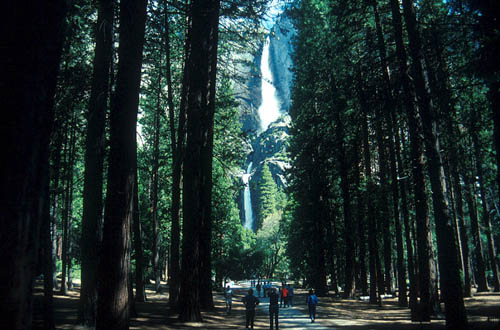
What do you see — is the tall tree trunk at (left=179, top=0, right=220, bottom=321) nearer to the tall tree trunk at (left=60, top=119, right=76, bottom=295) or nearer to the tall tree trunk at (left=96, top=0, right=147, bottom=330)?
the tall tree trunk at (left=96, top=0, right=147, bottom=330)

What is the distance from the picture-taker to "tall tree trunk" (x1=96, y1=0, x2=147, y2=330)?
633cm

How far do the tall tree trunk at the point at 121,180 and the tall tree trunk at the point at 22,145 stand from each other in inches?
162

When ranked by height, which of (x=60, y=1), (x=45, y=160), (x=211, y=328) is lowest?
(x=211, y=328)

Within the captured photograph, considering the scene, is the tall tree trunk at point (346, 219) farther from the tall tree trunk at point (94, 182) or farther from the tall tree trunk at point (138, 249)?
the tall tree trunk at point (94, 182)

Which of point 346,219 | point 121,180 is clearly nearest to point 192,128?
point 121,180

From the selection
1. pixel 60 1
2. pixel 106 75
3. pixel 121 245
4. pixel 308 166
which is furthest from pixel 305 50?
pixel 60 1

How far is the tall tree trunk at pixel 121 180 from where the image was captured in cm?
633

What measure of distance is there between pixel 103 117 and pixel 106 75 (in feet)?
4.67

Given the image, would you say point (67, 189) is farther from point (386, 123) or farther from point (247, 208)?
point (247, 208)

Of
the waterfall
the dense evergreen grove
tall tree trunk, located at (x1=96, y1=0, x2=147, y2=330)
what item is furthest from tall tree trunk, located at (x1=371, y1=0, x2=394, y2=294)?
the waterfall

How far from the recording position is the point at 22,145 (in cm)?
246

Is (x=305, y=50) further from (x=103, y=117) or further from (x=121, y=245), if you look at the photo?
(x=121, y=245)

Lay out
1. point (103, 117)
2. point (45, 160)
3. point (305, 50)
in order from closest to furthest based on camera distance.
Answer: point (45, 160)
point (103, 117)
point (305, 50)

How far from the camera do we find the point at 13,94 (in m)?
2.44
